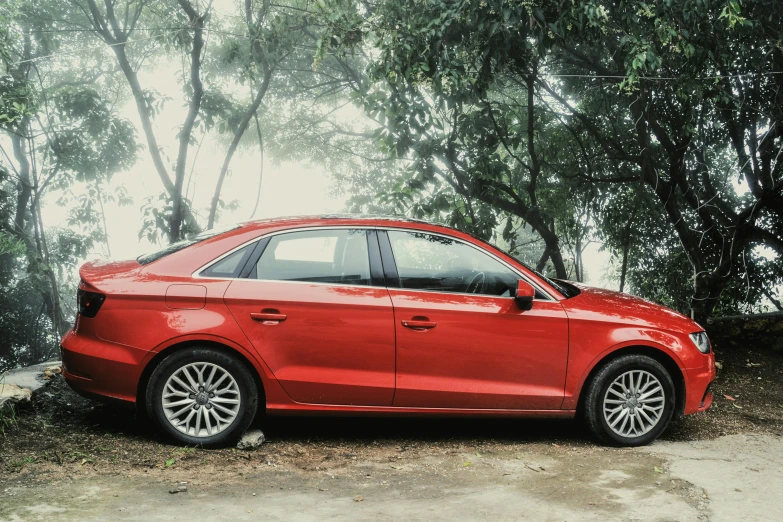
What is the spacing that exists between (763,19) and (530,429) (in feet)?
22.0

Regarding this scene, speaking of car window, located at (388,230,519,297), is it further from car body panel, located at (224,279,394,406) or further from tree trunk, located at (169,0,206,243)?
tree trunk, located at (169,0,206,243)

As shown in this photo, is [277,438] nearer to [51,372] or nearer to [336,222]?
[336,222]

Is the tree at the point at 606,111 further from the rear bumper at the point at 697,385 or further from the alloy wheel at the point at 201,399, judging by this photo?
the alloy wheel at the point at 201,399

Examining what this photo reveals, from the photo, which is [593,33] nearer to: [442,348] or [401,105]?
[401,105]

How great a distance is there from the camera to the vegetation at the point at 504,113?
7.88 metres

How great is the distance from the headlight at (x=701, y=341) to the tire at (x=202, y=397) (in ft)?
11.1

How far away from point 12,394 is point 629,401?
4.79m

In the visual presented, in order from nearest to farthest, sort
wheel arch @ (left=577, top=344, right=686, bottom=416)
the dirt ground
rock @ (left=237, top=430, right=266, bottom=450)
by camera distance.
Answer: the dirt ground, rock @ (left=237, top=430, right=266, bottom=450), wheel arch @ (left=577, top=344, right=686, bottom=416)

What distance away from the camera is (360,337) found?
213 inches

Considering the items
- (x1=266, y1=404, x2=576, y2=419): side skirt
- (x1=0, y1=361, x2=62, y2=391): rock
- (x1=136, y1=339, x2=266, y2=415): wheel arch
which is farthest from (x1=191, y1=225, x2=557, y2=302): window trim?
(x1=0, y1=361, x2=62, y2=391): rock

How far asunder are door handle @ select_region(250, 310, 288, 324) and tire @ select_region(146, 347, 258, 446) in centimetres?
33

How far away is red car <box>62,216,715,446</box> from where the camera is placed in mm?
5266

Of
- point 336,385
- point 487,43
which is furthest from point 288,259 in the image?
point 487,43

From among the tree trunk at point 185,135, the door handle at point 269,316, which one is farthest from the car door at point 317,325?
the tree trunk at point 185,135
